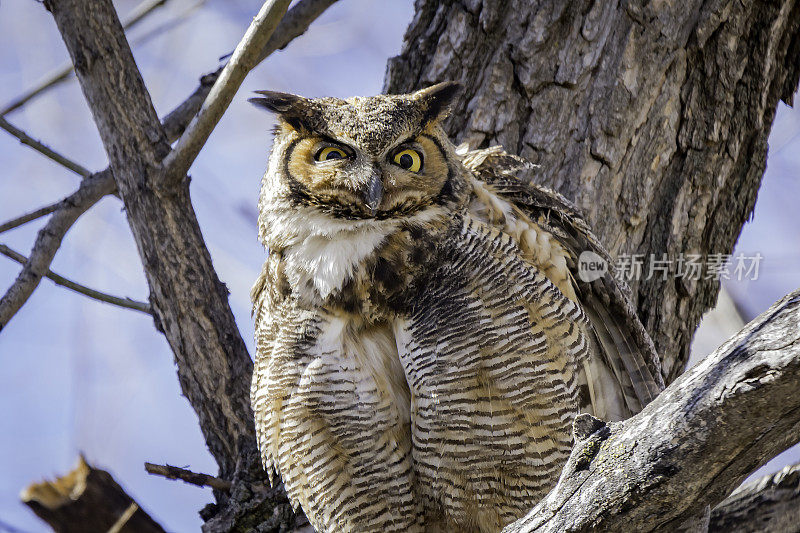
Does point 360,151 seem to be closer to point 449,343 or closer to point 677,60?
point 449,343

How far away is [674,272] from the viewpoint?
284 cm

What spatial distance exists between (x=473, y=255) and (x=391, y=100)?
1.64 ft

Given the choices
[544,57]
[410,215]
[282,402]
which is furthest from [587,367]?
[544,57]

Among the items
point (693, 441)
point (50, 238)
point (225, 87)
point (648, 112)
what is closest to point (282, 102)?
point (225, 87)

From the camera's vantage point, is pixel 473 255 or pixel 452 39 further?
pixel 452 39

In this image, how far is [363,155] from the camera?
2.13 metres

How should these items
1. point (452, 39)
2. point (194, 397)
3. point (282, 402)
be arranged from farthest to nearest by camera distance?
point (452, 39)
point (194, 397)
point (282, 402)

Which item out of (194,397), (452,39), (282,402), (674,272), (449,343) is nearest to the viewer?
(449,343)

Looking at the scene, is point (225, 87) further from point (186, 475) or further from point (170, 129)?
point (186, 475)

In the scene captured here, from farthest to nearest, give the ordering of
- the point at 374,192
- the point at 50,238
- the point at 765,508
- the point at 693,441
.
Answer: the point at 50,238 → the point at 374,192 → the point at 765,508 → the point at 693,441

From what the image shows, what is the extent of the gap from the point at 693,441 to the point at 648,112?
6.35 feet

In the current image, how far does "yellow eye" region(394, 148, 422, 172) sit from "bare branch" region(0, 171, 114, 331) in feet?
3.64

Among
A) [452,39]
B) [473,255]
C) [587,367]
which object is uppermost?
[452,39]

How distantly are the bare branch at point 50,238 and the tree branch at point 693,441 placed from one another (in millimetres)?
1795
